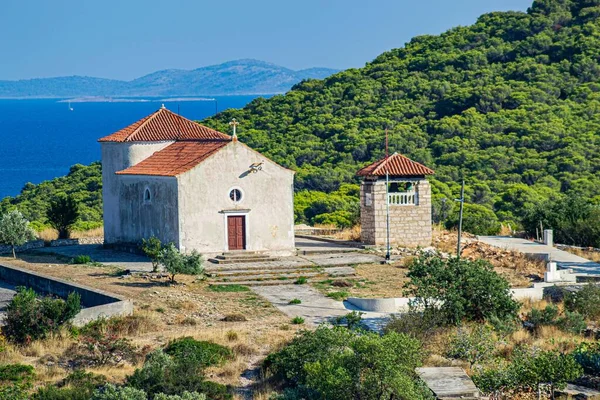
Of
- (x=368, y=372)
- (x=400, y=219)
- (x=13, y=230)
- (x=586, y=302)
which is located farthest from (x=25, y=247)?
(x=368, y=372)

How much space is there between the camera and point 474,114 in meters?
68.9

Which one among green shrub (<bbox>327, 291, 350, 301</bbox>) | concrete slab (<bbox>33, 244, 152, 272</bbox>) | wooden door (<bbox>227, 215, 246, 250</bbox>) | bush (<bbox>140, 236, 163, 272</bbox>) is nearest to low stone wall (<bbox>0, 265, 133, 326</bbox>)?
concrete slab (<bbox>33, 244, 152, 272</bbox>)

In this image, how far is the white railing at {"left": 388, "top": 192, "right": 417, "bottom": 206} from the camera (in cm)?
3688

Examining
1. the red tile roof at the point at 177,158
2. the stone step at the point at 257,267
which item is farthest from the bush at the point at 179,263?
the red tile roof at the point at 177,158

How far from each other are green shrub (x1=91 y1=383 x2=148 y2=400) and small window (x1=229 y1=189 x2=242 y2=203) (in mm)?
16699

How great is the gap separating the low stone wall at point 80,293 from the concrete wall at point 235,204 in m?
4.84

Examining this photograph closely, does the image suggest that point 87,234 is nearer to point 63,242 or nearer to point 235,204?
point 63,242

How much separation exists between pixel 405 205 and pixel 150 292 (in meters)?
10.7

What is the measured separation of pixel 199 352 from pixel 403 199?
54.0ft

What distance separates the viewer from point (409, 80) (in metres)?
Answer: 76.9

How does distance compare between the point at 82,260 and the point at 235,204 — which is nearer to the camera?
the point at 82,260

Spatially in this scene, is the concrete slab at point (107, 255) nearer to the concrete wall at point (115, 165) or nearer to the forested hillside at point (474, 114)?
the concrete wall at point (115, 165)

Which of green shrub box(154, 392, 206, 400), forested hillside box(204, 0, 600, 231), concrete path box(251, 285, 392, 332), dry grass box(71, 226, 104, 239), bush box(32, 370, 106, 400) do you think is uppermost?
forested hillside box(204, 0, 600, 231)

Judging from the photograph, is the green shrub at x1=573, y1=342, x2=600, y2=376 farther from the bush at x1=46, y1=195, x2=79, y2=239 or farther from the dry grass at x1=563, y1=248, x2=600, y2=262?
the bush at x1=46, y1=195, x2=79, y2=239
